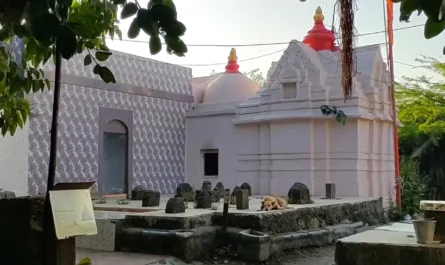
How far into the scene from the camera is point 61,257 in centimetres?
423

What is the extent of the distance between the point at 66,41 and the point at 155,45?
33 cm

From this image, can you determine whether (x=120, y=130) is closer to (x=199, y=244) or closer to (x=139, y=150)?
(x=139, y=150)

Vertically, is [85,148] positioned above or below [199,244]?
above

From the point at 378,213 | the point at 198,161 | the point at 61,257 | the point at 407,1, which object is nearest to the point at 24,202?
the point at 61,257

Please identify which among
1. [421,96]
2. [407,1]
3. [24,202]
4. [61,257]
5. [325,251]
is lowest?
[325,251]

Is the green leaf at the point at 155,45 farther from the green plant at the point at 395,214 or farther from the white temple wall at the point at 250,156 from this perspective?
the white temple wall at the point at 250,156

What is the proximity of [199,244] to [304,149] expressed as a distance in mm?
6898

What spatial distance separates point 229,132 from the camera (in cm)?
1590

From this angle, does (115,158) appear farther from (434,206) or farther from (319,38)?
(434,206)

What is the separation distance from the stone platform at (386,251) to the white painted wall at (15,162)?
8724 millimetres

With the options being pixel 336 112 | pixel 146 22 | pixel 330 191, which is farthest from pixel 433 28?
pixel 336 112

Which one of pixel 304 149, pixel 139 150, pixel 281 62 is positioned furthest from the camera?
pixel 139 150

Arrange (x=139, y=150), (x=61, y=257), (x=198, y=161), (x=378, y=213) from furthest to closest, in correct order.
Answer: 1. (x=198, y=161)
2. (x=139, y=150)
3. (x=378, y=213)
4. (x=61, y=257)

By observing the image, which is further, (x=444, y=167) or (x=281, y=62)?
(x=444, y=167)
